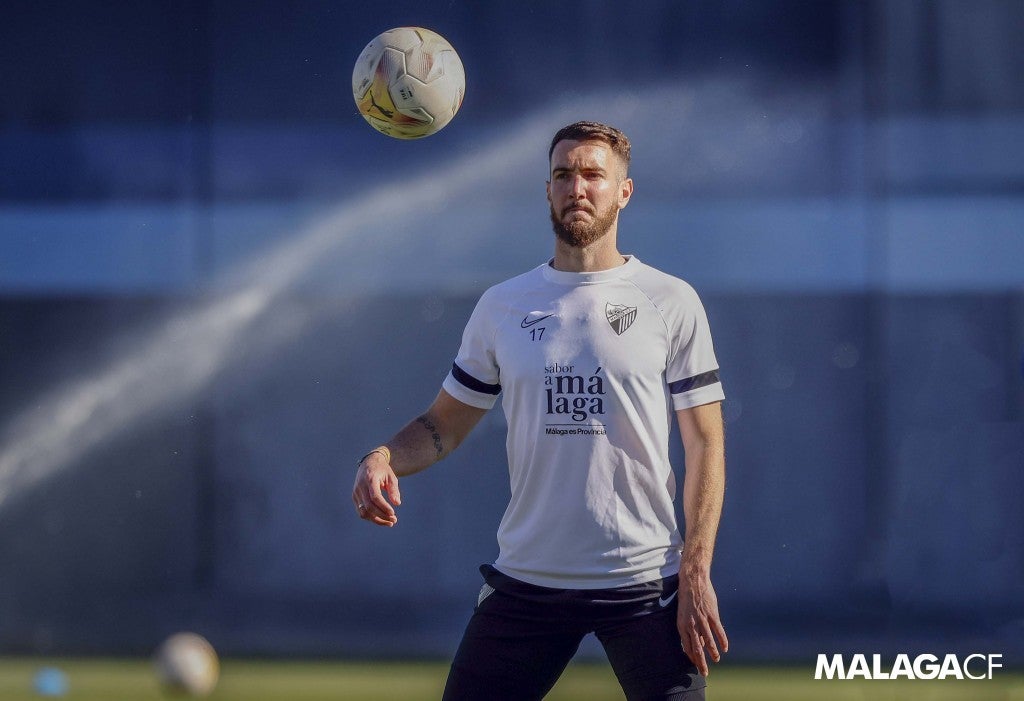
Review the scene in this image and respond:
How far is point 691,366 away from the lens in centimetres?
286

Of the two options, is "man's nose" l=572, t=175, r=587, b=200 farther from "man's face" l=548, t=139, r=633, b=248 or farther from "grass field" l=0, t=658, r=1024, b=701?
"grass field" l=0, t=658, r=1024, b=701

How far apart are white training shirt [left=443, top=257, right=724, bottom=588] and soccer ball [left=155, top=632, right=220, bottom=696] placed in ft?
6.61

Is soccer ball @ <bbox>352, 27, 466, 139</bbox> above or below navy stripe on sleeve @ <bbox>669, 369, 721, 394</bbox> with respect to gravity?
above

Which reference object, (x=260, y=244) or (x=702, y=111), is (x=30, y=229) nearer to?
(x=260, y=244)

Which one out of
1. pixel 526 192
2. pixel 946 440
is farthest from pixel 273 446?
pixel 946 440

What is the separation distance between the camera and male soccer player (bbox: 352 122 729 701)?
272cm

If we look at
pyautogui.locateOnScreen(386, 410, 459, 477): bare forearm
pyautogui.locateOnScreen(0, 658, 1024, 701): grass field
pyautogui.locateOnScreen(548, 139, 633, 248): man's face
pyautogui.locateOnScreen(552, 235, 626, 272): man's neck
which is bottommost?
pyautogui.locateOnScreen(0, 658, 1024, 701): grass field

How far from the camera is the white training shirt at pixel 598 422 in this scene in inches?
110

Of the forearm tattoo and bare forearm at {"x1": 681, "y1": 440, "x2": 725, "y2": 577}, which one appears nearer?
bare forearm at {"x1": 681, "y1": 440, "x2": 725, "y2": 577}

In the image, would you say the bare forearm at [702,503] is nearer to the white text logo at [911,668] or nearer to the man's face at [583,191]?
the man's face at [583,191]

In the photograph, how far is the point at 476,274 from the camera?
516cm

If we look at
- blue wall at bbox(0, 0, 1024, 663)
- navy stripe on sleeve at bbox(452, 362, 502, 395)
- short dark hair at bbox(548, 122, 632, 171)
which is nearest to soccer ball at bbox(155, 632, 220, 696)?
blue wall at bbox(0, 0, 1024, 663)

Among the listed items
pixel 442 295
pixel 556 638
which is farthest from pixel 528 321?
pixel 442 295

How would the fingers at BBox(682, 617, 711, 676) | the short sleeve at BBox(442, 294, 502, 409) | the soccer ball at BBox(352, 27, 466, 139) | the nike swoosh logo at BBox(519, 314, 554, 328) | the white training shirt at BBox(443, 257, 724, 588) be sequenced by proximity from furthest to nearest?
the soccer ball at BBox(352, 27, 466, 139) < the short sleeve at BBox(442, 294, 502, 409) < the nike swoosh logo at BBox(519, 314, 554, 328) < the white training shirt at BBox(443, 257, 724, 588) < the fingers at BBox(682, 617, 711, 676)
